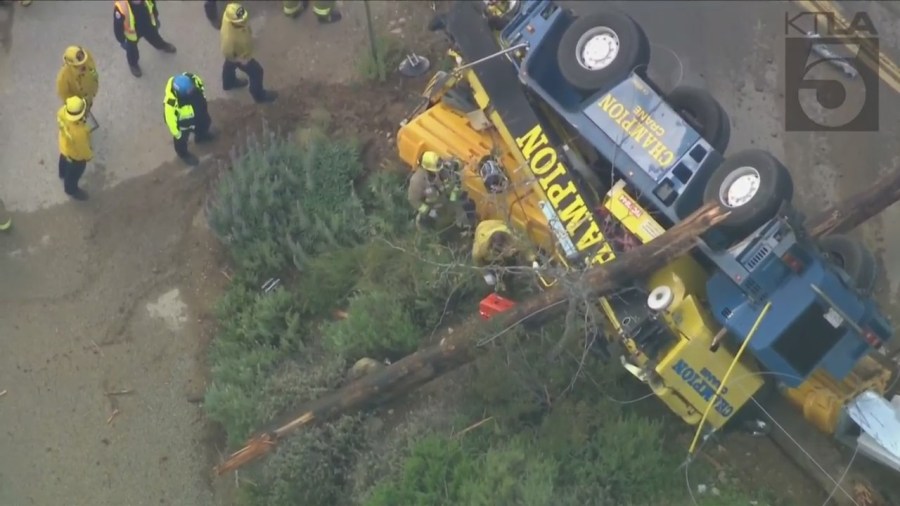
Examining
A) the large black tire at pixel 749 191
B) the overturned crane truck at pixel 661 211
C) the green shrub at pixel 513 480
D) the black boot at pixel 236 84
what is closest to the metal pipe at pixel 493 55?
the overturned crane truck at pixel 661 211

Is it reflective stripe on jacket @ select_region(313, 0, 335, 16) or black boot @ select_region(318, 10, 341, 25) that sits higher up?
reflective stripe on jacket @ select_region(313, 0, 335, 16)

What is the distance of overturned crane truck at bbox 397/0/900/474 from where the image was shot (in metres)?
8.08

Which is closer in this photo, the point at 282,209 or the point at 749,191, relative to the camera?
the point at 749,191

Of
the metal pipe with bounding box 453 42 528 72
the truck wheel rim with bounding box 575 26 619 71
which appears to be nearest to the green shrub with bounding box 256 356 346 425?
the metal pipe with bounding box 453 42 528 72

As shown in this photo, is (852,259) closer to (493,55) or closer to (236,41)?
(493,55)

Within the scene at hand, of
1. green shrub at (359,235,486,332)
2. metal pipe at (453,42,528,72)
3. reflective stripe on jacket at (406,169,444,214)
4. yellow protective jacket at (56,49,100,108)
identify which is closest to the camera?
metal pipe at (453,42,528,72)

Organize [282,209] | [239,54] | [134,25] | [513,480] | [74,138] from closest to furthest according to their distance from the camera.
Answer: [513,480] < [74,138] < [282,209] < [239,54] < [134,25]

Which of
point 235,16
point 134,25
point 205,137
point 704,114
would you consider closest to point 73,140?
point 205,137

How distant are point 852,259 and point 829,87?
115 inches

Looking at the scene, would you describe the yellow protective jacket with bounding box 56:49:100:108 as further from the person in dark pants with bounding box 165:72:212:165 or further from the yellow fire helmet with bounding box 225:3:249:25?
the yellow fire helmet with bounding box 225:3:249:25

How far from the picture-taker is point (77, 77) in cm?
1045

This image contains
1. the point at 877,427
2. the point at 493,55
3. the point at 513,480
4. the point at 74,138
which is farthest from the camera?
the point at 74,138

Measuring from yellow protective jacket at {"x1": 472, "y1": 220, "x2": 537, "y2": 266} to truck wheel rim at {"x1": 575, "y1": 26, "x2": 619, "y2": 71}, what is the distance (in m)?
1.57

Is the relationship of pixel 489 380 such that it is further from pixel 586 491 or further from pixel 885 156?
pixel 885 156
